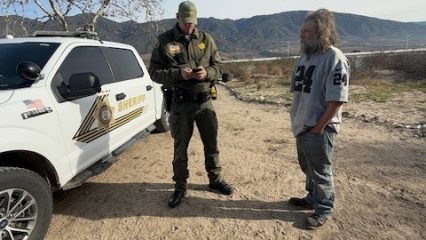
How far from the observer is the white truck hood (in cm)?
309

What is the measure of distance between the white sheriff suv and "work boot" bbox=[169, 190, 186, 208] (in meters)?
0.80

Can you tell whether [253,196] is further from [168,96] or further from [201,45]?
[201,45]

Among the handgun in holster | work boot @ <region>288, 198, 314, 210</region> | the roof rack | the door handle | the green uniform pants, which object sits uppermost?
the roof rack

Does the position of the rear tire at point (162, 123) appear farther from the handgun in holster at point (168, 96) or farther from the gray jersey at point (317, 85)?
the gray jersey at point (317, 85)

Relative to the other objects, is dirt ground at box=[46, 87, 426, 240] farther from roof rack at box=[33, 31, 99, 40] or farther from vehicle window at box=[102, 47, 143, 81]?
roof rack at box=[33, 31, 99, 40]

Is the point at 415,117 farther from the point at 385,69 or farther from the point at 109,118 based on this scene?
the point at 385,69

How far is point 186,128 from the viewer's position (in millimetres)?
Answer: 3949

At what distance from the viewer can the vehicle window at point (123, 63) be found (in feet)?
16.2

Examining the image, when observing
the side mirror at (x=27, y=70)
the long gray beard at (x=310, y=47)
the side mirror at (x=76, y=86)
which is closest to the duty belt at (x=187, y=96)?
the side mirror at (x=76, y=86)

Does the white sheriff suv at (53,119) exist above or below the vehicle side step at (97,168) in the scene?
above

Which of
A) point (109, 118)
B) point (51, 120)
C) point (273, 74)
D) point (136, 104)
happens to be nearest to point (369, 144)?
point (136, 104)

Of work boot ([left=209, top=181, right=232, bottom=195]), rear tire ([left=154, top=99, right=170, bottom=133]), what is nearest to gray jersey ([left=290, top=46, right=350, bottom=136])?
work boot ([left=209, top=181, right=232, bottom=195])

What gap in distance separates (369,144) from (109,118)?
154 inches

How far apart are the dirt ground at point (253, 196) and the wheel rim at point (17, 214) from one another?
1.53 feet
